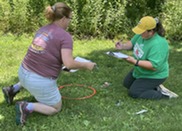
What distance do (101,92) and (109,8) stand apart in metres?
3.26

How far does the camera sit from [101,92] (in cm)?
469

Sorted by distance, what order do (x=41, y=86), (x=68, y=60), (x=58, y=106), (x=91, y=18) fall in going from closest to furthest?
1. (x=68, y=60)
2. (x=41, y=86)
3. (x=58, y=106)
4. (x=91, y=18)

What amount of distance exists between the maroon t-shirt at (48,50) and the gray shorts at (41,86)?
6 cm

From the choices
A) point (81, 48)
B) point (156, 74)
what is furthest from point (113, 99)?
point (81, 48)

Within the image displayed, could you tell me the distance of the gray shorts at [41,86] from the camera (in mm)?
3738

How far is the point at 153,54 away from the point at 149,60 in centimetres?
9

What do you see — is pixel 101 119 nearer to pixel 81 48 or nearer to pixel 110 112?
pixel 110 112

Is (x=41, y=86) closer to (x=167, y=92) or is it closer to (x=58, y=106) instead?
(x=58, y=106)

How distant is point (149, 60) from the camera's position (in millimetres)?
4246

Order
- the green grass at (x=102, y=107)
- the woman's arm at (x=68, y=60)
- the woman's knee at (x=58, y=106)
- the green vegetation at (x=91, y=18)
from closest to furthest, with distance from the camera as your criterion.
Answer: the woman's arm at (x=68, y=60) < the green grass at (x=102, y=107) < the woman's knee at (x=58, y=106) < the green vegetation at (x=91, y=18)

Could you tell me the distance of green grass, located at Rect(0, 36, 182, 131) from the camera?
3.71 meters

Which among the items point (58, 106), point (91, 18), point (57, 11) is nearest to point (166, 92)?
point (58, 106)

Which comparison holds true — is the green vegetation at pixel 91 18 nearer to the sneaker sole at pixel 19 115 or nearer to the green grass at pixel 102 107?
the green grass at pixel 102 107

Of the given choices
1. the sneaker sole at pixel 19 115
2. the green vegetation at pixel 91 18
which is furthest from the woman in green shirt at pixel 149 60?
the green vegetation at pixel 91 18
